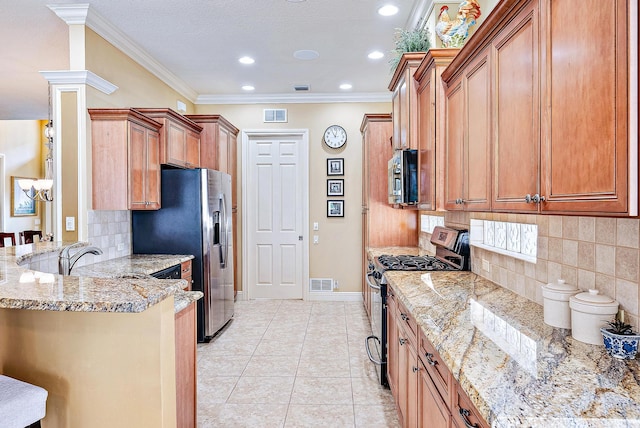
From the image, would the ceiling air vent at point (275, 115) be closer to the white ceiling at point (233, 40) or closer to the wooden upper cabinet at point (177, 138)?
the white ceiling at point (233, 40)

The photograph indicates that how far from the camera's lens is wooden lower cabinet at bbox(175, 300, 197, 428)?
6.05ft

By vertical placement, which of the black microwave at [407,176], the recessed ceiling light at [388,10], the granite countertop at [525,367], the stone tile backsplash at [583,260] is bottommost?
the granite countertop at [525,367]

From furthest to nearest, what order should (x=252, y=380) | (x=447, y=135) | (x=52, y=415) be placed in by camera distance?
(x=252, y=380), (x=447, y=135), (x=52, y=415)

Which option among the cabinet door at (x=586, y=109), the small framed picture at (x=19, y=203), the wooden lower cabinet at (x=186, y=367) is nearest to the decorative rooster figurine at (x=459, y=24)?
the cabinet door at (x=586, y=109)

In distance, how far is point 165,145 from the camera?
3924mm

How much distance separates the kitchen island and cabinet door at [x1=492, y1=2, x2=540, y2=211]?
4.56 feet

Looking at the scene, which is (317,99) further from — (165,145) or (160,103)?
(165,145)

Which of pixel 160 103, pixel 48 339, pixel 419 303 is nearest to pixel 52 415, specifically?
pixel 48 339

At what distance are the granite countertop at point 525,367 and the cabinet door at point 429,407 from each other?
23 centimetres

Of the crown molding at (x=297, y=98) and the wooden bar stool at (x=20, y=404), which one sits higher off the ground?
the crown molding at (x=297, y=98)

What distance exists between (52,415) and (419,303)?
162 centimetres

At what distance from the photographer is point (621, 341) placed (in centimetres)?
119

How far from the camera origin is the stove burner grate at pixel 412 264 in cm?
283

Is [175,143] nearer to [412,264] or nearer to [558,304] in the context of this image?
[412,264]
